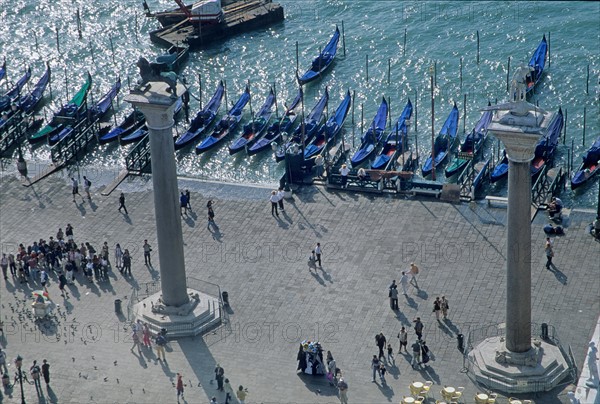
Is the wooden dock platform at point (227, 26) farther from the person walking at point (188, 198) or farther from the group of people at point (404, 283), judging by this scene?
the group of people at point (404, 283)

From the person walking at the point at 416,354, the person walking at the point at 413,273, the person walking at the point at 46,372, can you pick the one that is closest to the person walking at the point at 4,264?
the person walking at the point at 46,372

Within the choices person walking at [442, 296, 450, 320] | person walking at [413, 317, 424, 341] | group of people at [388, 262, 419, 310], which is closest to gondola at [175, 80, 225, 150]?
group of people at [388, 262, 419, 310]

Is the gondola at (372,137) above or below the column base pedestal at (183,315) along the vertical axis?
above

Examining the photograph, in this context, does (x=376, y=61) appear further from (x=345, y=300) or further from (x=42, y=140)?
(x=345, y=300)

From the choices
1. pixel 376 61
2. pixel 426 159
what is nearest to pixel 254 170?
pixel 426 159

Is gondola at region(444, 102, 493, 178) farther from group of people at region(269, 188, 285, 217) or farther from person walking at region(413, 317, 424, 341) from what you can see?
person walking at region(413, 317, 424, 341)

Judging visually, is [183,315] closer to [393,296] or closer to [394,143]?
[393,296]

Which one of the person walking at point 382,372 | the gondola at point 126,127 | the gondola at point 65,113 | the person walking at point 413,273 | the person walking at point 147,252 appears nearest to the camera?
the person walking at point 382,372

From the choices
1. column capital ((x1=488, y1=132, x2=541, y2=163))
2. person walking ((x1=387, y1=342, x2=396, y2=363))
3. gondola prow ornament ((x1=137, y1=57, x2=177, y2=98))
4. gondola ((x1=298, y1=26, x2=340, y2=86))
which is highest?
gondola prow ornament ((x1=137, y1=57, x2=177, y2=98))
